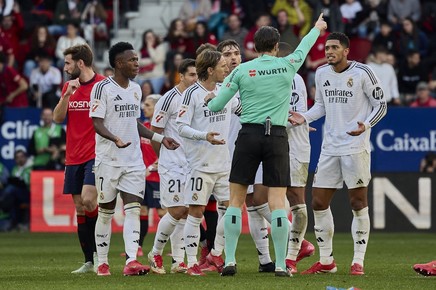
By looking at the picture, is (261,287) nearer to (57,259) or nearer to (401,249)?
(57,259)

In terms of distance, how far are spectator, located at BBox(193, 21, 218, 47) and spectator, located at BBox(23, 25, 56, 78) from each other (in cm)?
320

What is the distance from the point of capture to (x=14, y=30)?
29.8m

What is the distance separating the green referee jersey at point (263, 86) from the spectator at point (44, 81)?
47.8 ft

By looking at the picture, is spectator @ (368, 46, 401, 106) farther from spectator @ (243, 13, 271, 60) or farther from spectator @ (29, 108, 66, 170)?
spectator @ (29, 108, 66, 170)

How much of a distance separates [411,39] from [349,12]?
5.91 feet

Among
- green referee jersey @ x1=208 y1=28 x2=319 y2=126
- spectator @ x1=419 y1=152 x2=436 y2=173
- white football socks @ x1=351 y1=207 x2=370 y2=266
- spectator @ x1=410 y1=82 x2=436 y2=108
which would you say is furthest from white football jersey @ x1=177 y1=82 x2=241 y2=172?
spectator @ x1=410 y1=82 x2=436 y2=108

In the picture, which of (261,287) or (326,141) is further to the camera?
(326,141)

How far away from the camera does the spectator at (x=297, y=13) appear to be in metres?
28.9

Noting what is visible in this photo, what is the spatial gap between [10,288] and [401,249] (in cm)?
883

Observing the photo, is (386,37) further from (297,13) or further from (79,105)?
(79,105)

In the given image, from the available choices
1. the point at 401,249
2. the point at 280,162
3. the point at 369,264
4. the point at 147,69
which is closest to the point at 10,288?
the point at 280,162

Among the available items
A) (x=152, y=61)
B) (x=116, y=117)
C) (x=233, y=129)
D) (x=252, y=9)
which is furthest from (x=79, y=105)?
(x=252, y=9)

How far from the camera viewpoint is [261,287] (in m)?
12.9

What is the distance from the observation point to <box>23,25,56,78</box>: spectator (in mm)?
29000
